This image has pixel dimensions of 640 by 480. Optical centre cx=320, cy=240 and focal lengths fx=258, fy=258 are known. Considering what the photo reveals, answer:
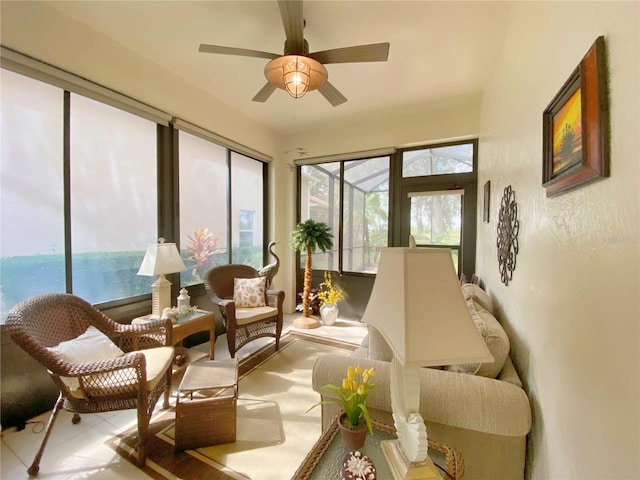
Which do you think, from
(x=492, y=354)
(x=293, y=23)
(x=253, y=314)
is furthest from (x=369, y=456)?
(x=293, y=23)

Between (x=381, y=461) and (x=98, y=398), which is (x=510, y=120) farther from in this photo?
(x=98, y=398)

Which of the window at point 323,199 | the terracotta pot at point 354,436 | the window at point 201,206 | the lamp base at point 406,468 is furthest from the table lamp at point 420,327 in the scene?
the window at point 323,199

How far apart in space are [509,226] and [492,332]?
2.57 feet

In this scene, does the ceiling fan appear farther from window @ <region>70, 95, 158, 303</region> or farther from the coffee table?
the coffee table

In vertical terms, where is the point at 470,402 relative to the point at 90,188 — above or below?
below

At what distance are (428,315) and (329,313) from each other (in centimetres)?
301

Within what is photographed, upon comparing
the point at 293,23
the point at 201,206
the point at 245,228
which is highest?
the point at 293,23

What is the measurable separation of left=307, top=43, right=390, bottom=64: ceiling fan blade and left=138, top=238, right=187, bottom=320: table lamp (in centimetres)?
192

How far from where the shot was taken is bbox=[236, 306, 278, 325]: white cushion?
261 cm

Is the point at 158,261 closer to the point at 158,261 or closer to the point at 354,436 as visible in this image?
the point at 158,261

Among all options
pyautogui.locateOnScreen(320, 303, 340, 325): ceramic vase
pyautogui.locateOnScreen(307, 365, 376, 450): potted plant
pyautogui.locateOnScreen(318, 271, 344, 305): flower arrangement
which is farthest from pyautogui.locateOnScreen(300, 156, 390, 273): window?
pyautogui.locateOnScreen(307, 365, 376, 450): potted plant

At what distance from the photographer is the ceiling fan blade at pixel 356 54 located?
1671mm

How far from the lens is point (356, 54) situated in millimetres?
1746

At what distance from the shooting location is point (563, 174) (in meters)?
0.87
